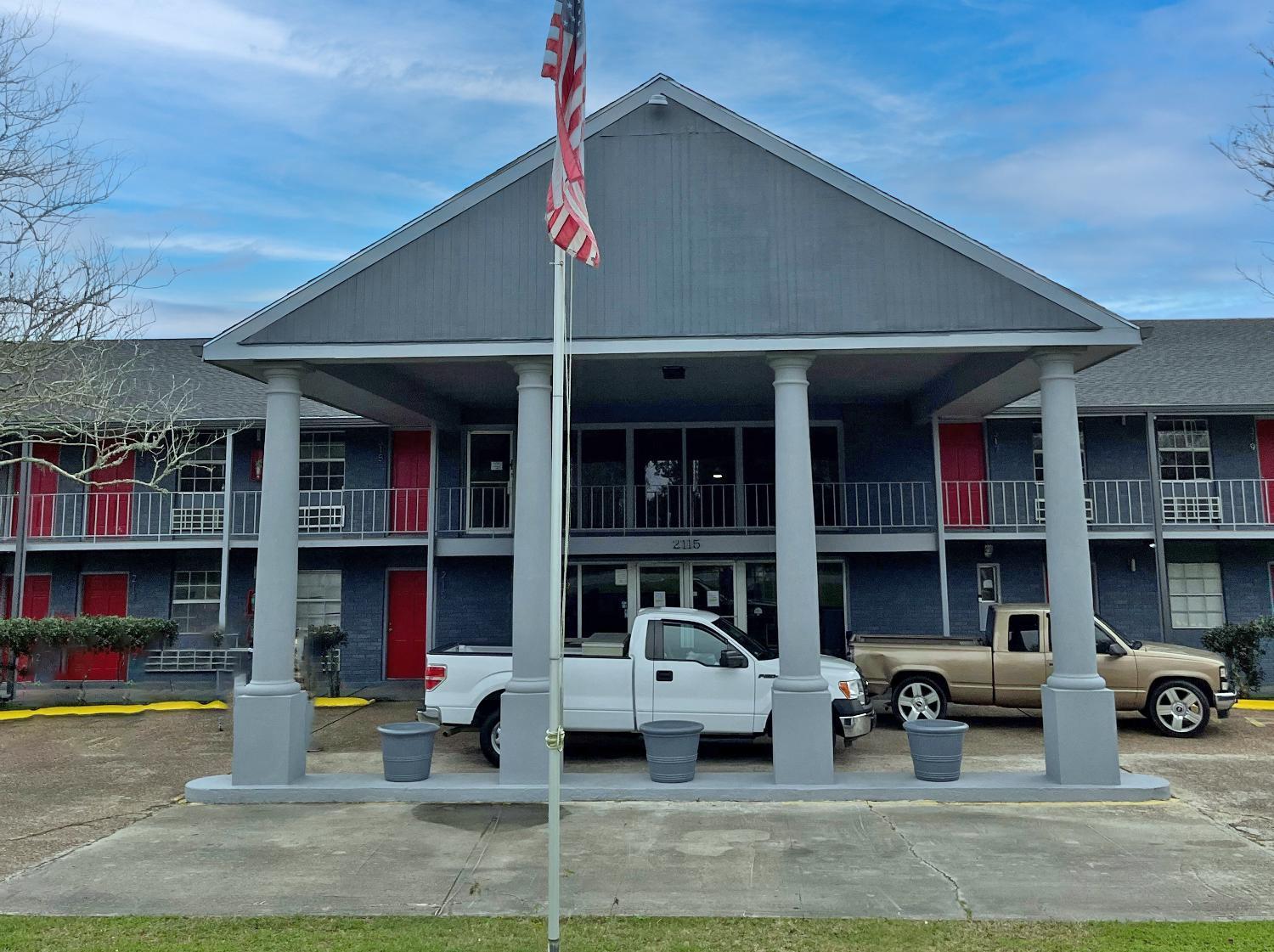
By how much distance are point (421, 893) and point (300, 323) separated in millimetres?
6487

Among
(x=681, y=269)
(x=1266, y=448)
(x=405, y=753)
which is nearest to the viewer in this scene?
(x=405, y=753)

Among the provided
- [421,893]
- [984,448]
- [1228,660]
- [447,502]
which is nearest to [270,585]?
[421,893]

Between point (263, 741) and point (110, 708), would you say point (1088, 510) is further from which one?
point (110, 708)

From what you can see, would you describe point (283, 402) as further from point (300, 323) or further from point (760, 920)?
point (760, 920)

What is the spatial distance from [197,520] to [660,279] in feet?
45.9

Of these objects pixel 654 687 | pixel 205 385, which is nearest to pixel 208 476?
pixel 205 385

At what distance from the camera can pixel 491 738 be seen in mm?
11156

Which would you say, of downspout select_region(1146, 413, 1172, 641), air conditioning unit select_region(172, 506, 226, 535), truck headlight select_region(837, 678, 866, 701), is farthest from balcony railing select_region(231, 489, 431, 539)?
downspout select_region(1146, 413, 1172, 641)

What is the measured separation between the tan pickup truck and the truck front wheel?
5501 millimetres

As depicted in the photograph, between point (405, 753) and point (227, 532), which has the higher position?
point (227, 532)

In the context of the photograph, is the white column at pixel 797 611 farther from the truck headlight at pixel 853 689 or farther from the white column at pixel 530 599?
the white column at pixel 530 599

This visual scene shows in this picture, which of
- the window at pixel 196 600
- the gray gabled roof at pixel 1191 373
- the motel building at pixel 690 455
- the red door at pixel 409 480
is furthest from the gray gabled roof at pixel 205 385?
the gray gabled roof at pixel 1191 373

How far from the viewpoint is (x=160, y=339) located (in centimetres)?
2498

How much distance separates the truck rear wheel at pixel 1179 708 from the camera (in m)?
12.9
